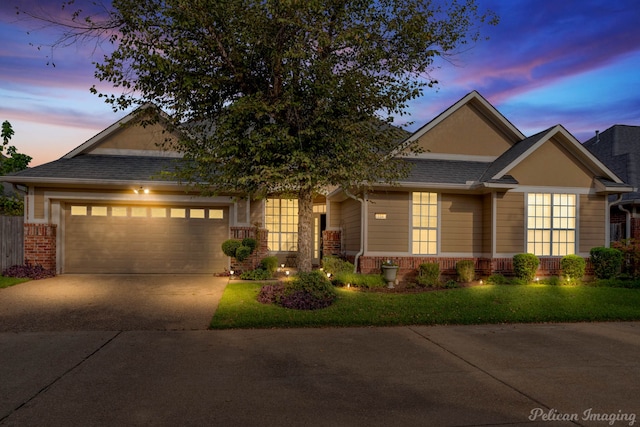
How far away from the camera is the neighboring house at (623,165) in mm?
15438

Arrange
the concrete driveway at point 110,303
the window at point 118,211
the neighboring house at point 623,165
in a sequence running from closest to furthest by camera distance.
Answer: the concrete driveway at point 110,303 → the window at point 118,211 → the neighboring house at point 623,165

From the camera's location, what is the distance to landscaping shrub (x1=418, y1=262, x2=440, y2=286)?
42.7 ft

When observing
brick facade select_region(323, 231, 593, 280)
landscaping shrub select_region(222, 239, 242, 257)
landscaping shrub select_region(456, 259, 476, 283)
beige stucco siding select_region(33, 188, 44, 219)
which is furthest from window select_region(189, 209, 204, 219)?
landscaping shrub select_region(456, 259, 476, 283)

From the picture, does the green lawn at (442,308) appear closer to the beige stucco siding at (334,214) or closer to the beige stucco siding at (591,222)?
the beige stucco siding at (591,222)

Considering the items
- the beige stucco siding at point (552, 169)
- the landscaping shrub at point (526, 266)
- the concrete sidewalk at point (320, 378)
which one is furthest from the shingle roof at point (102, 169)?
the beige stucco siding at point (552, 169)

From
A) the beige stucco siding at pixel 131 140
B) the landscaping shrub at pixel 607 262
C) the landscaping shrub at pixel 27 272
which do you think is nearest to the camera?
the landscaping shrub at pixel 27 272

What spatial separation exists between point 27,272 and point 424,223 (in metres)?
11.7

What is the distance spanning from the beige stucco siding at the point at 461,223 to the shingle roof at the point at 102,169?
836 cm

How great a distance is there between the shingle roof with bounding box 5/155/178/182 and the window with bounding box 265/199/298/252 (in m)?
4.11

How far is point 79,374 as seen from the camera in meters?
5.48

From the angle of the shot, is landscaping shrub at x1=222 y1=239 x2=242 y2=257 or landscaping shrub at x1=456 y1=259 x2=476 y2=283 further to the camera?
landscaping shrub at x1=222 y1=239 x2=242 y2=257

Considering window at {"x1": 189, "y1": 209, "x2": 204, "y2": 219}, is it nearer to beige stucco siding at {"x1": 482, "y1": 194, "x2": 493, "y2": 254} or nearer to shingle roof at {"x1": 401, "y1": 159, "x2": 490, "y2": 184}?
shingle roof at {"x1": 401, "y1": 159, "x2": 490, "y2": 184}

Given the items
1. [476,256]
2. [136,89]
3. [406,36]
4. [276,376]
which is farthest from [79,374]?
[476,256]

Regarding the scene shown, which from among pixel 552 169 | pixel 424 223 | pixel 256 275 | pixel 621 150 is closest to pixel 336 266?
pixel 256 275
